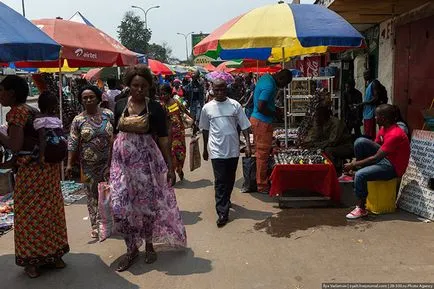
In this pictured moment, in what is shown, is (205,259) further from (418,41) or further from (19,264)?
(418,41)

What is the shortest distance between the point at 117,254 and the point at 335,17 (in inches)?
160

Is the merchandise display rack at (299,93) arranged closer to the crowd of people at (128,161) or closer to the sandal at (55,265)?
the crowd of people at (128,161)

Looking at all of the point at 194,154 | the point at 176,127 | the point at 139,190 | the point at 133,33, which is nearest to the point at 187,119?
the point at 176,127

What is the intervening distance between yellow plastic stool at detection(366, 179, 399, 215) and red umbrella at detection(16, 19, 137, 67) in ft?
13.3

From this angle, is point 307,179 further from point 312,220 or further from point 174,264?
point 174,264

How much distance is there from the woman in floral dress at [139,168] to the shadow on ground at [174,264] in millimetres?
83

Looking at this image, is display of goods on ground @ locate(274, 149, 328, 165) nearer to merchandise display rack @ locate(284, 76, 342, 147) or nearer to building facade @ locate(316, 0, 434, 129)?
building facade @ locate(316, 0, 434, 129)

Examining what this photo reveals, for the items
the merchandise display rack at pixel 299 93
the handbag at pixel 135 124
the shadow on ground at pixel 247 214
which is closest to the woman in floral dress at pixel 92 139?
the handbag at pixel 135 124

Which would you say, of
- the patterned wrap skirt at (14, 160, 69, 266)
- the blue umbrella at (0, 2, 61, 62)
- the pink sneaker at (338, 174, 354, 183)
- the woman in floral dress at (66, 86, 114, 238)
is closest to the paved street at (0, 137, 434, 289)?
the patterned wrap skirt at (14, 160, 69, 266)

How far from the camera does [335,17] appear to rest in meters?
6.02

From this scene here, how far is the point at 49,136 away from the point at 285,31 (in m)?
3.16

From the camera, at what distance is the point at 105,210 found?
4.32 meters

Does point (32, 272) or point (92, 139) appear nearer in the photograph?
point (32, 272)

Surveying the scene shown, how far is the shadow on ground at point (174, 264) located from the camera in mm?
4199
